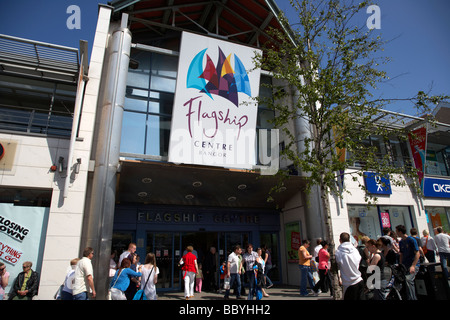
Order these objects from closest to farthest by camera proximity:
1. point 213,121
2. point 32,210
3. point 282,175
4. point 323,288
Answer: point 282,175 < point 32,210 < point 323,288 < point 213,121

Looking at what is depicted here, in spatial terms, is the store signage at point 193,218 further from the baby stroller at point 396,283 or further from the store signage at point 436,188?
the store signage at point 436,188

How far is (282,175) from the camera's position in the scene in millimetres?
8969

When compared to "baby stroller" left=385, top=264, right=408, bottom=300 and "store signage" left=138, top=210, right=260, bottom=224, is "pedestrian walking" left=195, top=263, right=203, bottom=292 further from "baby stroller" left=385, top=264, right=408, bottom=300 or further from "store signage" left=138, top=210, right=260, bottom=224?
"baby stroller" left=385, top=264, right=408, bottom=300

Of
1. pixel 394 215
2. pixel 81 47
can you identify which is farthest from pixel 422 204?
pixel 81 47

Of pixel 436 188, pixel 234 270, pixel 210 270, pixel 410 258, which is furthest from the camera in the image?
pixel 436 188

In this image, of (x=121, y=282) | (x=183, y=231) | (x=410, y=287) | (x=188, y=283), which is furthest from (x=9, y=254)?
(x=410, y=287)

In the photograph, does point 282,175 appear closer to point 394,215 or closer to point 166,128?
point 166,128

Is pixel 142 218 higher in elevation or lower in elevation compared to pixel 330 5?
lower

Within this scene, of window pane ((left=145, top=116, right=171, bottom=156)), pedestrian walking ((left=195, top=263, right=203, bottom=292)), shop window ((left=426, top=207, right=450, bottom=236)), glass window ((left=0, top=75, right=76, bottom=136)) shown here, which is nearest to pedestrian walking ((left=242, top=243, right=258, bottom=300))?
pedestrian walking ((left=195, top=263, right=203, bottom=292))

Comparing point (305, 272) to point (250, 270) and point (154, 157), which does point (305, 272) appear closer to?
point (250, 270)

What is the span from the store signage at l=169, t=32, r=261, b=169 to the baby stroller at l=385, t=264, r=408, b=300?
22.4 ft

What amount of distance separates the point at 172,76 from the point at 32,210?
8240 mm

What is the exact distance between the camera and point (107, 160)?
10359 millimetres

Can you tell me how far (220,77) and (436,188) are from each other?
45.1ft
